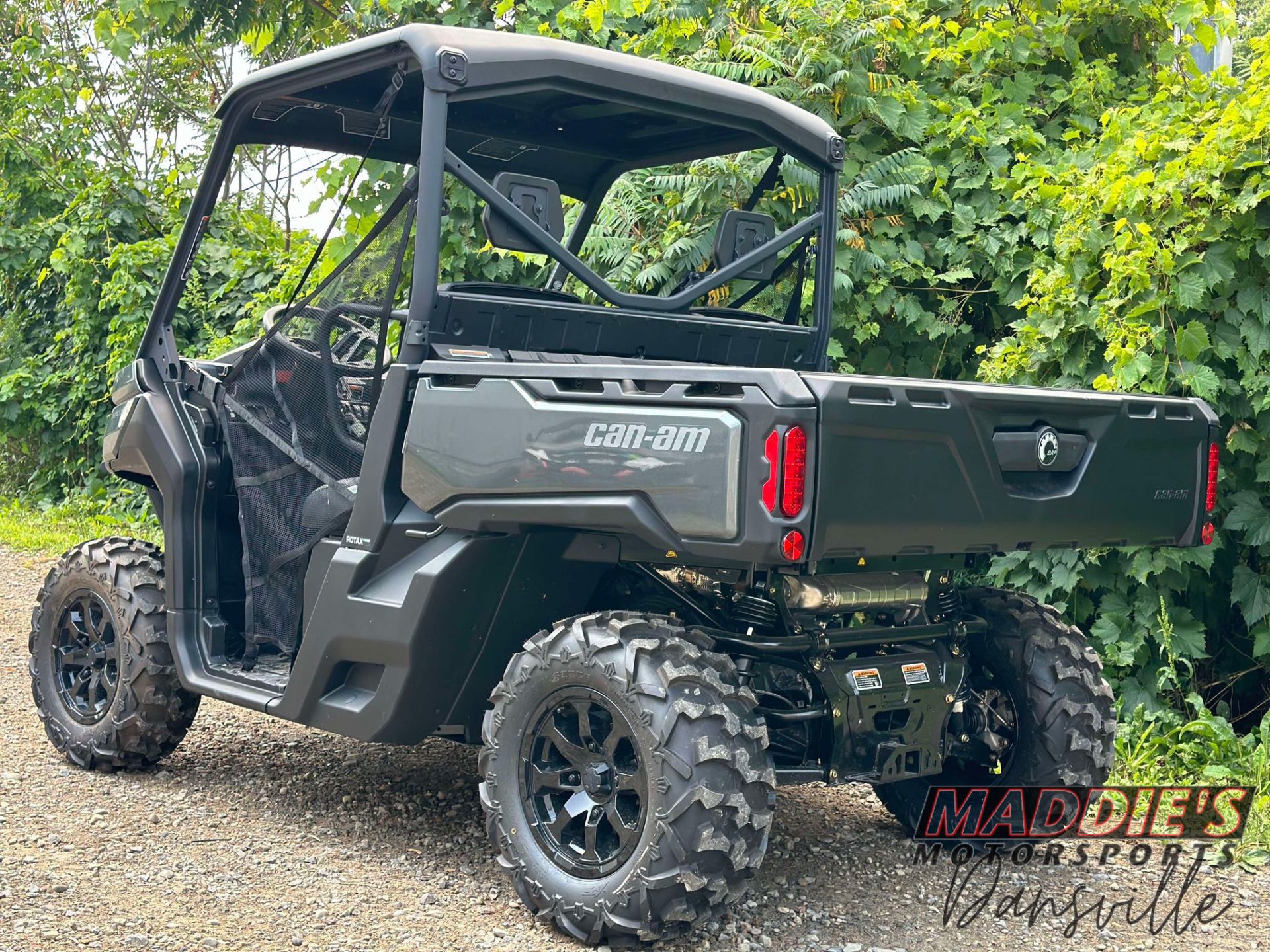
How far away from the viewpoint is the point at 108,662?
493cm

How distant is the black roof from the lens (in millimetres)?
3832

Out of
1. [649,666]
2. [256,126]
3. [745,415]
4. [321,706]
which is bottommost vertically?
[321,706]

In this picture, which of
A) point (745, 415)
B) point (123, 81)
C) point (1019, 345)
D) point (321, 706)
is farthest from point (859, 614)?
point (123, 81)

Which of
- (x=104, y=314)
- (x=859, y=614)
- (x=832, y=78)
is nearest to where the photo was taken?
(x=859, y=614)

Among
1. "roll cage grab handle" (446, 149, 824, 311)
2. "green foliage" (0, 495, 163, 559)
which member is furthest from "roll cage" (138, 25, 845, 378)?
"green foliage" (0, 495, 163, 559)

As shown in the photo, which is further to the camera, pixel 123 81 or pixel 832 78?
pixel 123 81

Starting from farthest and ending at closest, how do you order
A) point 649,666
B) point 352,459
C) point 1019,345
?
point 1019,345 < point 352,459 < point 649,666

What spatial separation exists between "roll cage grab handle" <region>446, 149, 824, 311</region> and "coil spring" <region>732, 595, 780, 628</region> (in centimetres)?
102

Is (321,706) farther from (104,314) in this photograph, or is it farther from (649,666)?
(104,314)

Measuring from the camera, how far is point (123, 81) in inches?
545

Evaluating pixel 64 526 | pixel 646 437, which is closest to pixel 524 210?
pixel 646 437

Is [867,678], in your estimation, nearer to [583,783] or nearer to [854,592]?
[854,592]

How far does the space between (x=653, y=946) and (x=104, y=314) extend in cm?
934

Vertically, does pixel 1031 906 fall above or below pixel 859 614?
below
